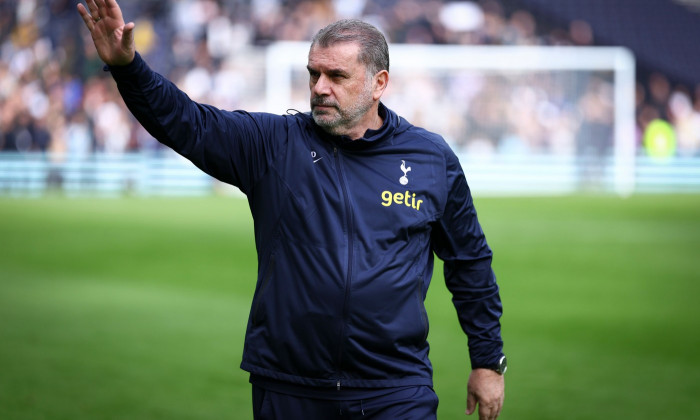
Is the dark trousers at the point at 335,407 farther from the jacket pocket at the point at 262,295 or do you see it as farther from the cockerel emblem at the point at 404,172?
the cockerel emblem at the point at 404,172

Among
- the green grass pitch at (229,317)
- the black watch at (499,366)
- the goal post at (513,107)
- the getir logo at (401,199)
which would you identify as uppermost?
the goal post at (513,107)

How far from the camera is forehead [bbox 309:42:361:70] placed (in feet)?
12.2

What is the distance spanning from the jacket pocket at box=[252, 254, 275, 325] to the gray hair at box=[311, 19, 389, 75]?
770 millimetres

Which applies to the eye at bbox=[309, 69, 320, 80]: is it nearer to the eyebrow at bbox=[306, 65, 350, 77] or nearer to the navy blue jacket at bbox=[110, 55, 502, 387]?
the eyebrow at bbox=[306, 65, 350, 77]

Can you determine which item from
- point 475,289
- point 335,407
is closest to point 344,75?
point 475,289

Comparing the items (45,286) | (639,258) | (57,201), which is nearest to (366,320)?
(45,286)

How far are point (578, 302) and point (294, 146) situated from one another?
327 inches

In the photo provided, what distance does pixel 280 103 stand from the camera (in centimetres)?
2656

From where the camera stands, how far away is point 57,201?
2295 cm

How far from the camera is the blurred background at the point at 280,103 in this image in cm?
2641

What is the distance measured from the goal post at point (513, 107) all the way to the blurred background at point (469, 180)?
2.2 inches

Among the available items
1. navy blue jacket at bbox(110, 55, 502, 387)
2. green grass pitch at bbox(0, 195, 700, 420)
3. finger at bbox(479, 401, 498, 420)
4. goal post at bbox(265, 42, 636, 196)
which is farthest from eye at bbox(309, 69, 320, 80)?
goal post at bbox(265, 42, 636, 196)

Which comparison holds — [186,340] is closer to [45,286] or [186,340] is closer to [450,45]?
[45,286]

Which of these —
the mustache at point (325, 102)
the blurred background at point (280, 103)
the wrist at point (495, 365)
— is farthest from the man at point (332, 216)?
the blurred background at point (280, 103)
